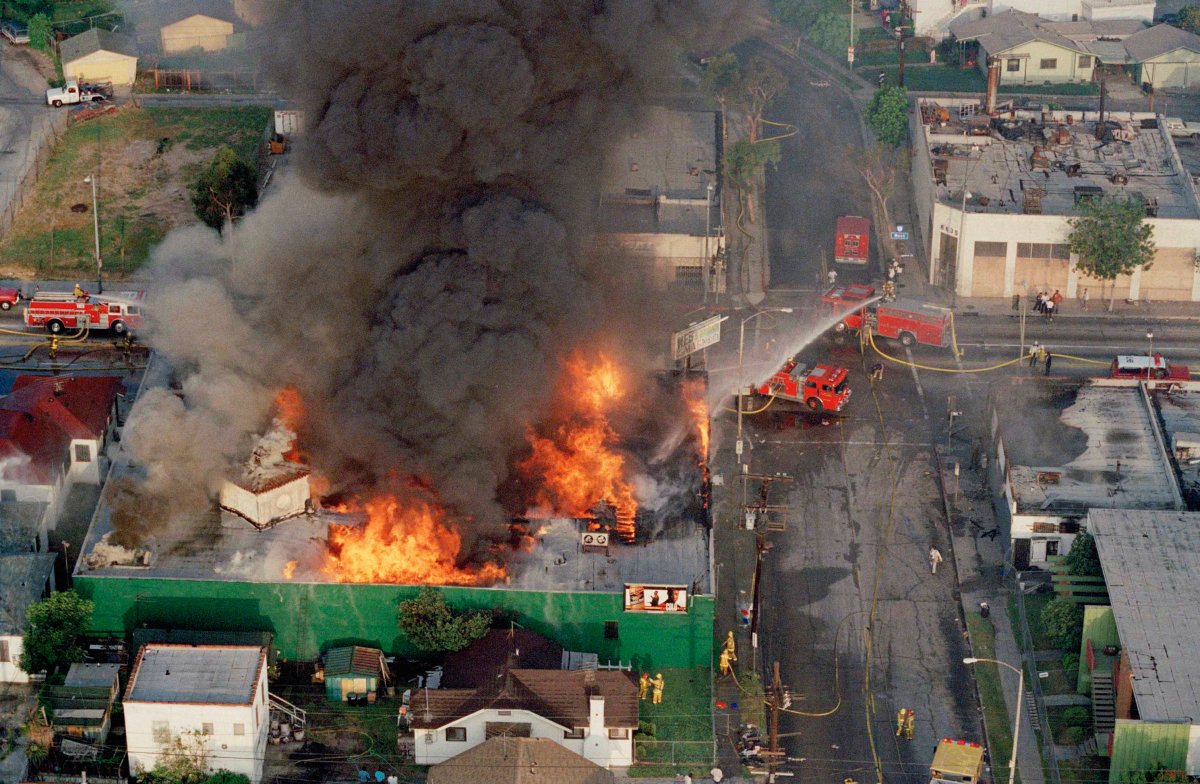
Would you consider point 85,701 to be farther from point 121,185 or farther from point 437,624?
point 121,185

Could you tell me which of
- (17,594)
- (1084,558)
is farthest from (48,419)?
(1084,558)

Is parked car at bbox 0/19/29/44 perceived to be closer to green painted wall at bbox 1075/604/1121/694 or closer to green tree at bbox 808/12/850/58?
green tree at bbox 808/12/850/58

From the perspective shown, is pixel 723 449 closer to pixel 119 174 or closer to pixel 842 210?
pixel 842 210

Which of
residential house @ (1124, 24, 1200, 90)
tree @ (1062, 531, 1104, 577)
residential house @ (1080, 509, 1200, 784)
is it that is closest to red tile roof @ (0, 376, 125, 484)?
tree @ (1062, 531, 1104, 577)

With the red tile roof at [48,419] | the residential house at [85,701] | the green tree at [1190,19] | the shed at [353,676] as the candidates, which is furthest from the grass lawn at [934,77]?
the residential house at [85,701]

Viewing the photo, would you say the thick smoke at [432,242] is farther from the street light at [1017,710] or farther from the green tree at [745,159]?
the green tree at [745,159]
